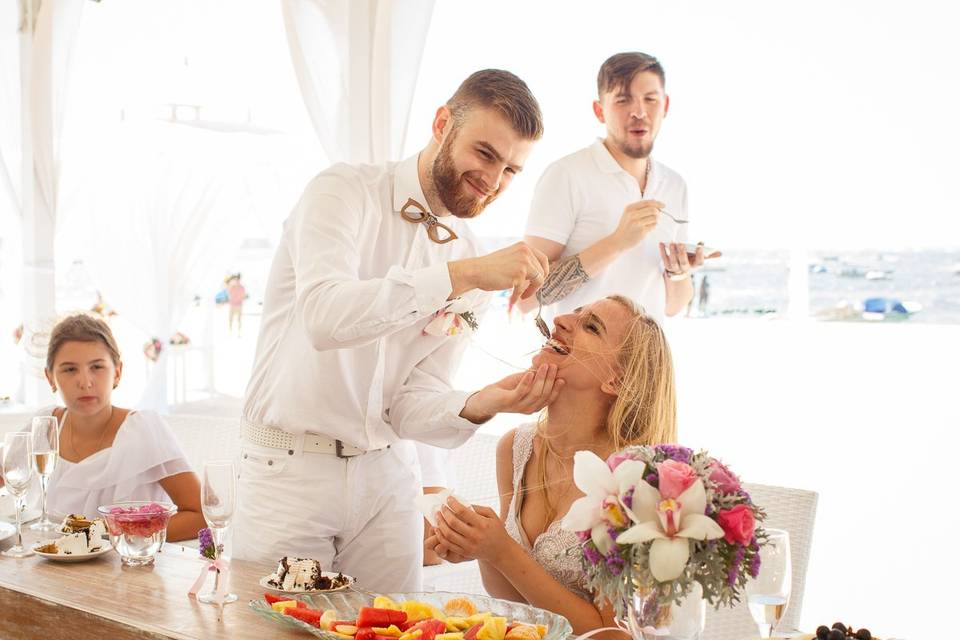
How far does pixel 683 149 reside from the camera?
8102 mm

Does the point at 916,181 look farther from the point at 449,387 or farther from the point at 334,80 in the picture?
the point at 449,387

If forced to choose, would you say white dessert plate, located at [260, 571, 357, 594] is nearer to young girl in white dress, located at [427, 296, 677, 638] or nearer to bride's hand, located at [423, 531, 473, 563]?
bride's hand, located at [423, 531, 473, 563]

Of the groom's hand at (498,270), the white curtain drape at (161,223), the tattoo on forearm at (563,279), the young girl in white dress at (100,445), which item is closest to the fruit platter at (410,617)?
the groom's hand at (498,270)

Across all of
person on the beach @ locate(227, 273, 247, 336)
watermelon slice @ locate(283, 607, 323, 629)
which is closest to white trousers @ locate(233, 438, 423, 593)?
watermelon slice @ locate(283, 607, 323, 629)

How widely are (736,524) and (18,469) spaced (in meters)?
1.59

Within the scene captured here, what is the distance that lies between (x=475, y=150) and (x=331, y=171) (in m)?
0.34

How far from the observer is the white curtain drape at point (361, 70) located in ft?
12.7

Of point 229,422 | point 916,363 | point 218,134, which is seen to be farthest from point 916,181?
point 229,422

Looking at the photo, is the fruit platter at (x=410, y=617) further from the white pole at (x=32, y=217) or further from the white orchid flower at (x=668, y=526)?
the white pole at (x=32, y=217)

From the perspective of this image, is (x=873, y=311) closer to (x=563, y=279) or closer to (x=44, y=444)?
(x=563, y=279)

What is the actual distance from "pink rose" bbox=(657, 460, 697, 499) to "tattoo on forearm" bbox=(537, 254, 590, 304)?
5.88 feet

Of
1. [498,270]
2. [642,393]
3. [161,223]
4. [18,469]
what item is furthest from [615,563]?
[161,223]

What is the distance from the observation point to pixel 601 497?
139 cm

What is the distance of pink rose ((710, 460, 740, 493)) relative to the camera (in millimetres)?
1383
